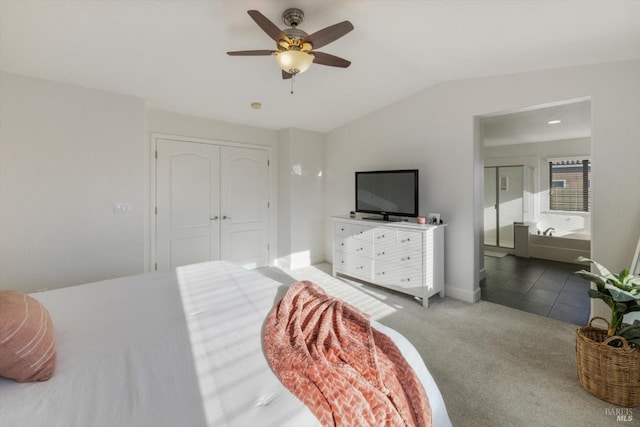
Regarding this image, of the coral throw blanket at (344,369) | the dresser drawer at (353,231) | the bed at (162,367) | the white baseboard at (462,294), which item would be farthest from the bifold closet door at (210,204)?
the coral throw blanket at (344,369)

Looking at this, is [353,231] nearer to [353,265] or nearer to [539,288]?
[353,265]

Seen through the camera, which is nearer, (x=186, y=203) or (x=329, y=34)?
(x=329, y=34)

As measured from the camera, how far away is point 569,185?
567 centimetres

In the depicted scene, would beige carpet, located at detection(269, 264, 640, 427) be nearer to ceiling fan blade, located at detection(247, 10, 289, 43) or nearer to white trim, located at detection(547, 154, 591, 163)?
ceiling fan blade, located at detection(247, 10, 289, 43)

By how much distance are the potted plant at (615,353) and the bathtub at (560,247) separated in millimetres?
3497

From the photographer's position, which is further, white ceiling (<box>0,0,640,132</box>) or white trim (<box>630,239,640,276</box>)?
white trim (<box>630,239,640,276</box>)

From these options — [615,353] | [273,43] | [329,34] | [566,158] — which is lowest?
[615,353]

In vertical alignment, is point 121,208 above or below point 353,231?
above

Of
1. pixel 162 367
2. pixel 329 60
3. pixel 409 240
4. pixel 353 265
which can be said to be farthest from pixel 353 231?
pixel 162 367

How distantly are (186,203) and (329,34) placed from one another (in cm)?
302

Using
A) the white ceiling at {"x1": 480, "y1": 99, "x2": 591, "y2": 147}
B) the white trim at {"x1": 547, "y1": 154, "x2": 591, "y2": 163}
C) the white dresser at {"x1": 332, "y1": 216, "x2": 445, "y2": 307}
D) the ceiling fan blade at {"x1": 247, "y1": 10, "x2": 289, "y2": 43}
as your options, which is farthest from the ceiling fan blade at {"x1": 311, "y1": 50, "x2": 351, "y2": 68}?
the white trim at {"x1": 547, "y1": 154, "x2": 591, "y2": 163}

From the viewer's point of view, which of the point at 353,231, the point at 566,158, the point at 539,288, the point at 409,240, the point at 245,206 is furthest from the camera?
the point at 566,158

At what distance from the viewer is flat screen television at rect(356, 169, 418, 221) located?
360 centimetres

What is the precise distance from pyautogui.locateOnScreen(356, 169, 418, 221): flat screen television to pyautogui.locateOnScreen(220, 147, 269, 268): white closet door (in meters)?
1.61
